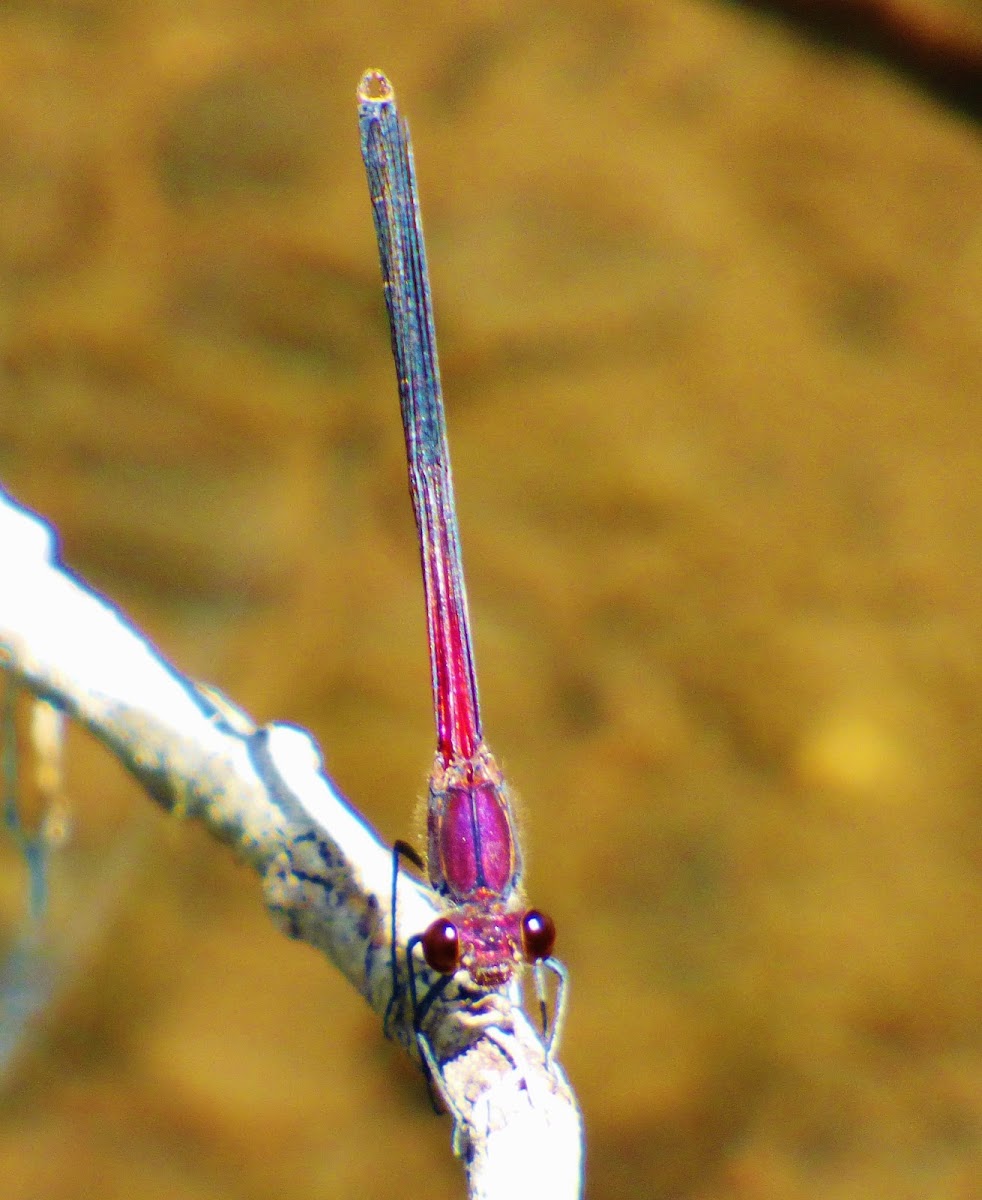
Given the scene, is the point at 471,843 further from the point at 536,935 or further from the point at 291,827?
the point at 291,827

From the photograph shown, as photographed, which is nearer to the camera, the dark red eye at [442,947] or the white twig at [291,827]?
the white twig at [291,827]

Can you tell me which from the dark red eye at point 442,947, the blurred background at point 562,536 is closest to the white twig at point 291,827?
the dark red eye at point 442,947

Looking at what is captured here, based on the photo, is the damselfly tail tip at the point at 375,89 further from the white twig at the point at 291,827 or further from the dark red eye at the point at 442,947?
the dark red eye at the point at 442,947

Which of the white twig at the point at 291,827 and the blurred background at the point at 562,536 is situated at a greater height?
the blurred background at the point at 562,536

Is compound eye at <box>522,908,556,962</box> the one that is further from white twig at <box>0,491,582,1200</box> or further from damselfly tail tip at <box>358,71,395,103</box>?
damselfly tail tip at <box>358,71,395,103</box>

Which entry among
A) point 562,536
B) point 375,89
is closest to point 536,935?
point 375,89

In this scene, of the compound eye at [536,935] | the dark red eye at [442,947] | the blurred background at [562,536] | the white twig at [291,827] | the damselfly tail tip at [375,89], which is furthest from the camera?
the blurred background at [562,536]

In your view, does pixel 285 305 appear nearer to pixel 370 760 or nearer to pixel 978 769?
pixel 370 760
